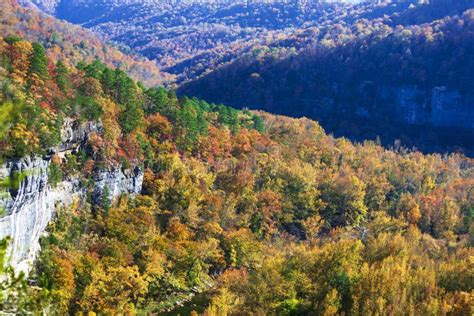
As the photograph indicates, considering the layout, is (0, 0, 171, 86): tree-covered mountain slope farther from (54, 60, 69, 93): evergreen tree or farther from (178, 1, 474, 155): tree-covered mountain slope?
(54, 60, 69, 93): evergreen tree

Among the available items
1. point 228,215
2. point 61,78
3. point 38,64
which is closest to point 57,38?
point 61,78

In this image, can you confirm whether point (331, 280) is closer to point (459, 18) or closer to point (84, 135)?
point (84, 135)

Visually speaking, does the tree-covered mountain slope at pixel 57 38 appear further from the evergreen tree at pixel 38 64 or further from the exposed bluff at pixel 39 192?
the exposed bluff at pixel 39 192

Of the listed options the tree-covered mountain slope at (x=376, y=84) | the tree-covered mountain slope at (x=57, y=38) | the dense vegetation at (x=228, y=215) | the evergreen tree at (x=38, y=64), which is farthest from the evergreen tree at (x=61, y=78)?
the tree-covered mountain slope at (x=376, y=84)

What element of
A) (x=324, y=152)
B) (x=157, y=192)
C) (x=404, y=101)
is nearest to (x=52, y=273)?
(x=157, y=192)

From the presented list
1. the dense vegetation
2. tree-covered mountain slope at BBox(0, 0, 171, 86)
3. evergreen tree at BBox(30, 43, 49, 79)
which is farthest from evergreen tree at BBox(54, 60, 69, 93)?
tree-covered mountain slope at BBox(0, 0, 171, 86)

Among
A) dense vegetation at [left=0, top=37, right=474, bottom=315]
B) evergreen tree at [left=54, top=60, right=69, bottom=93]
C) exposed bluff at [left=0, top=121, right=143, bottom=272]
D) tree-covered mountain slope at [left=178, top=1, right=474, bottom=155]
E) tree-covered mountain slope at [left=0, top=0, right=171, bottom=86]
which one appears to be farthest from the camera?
tree-covered mountain slope at [left=178, top=1, right=474, bottom=155]

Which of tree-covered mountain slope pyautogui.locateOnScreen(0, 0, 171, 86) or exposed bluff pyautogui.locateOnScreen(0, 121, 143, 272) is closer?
exposed bluff pyautogui.locateOnScreen(0, 121, 143, 272)
